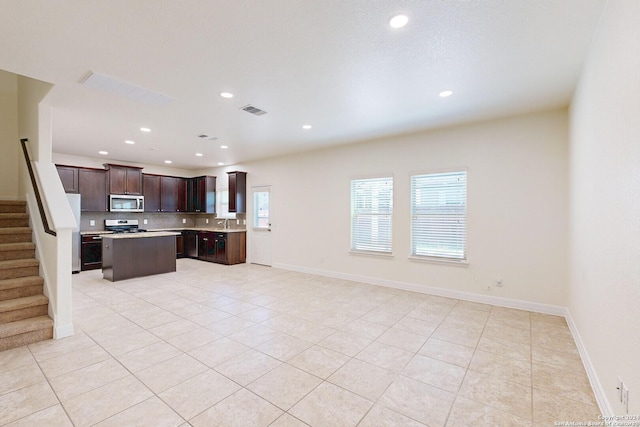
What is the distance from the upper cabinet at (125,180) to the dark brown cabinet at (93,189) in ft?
0.54

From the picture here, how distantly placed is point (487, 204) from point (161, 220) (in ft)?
28.2

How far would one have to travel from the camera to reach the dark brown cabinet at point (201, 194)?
8.82 metres

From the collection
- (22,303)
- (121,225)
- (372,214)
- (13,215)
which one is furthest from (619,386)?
(121,225)

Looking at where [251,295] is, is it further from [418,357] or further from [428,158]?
[428,158]

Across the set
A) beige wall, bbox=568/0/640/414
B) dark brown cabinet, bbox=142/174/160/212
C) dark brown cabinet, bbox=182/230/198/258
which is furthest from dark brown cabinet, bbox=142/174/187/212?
beige wall, bbox=568/0/640/414

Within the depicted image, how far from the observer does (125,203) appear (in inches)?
300

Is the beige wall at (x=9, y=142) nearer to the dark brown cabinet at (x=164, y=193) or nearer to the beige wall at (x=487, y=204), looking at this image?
the dark brown cabinet at (x=164, y=193)

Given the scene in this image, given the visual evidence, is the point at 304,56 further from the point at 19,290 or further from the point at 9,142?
the point at 9,142

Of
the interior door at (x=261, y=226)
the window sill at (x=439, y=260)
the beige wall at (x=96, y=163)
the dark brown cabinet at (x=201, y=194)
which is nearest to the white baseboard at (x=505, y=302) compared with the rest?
the window sill at (x=439, y=260)

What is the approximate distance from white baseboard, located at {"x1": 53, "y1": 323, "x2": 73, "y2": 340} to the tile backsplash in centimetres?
500

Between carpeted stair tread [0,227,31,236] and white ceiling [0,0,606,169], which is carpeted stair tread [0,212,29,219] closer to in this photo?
carpeted stair tread [0,227,31,236]

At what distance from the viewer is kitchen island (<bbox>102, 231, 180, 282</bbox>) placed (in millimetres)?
5668

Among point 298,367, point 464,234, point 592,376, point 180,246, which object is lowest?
point 298,367

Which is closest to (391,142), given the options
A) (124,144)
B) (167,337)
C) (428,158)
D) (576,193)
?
(428,158)
